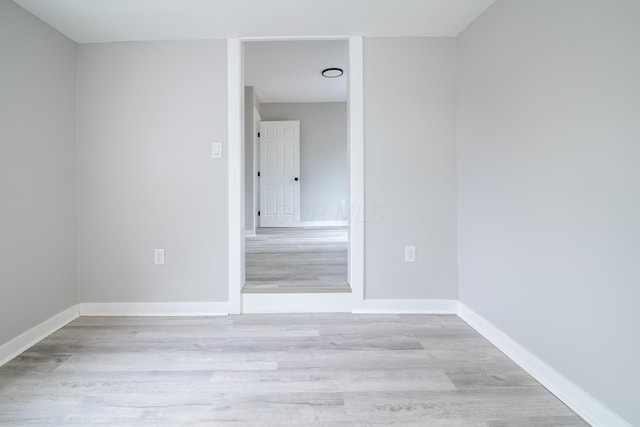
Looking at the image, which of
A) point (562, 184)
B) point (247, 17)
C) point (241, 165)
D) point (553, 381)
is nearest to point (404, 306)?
point (553, 381)

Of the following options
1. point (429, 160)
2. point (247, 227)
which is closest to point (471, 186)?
point (429, 160)

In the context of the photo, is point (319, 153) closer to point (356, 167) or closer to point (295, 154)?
point (295, 154)

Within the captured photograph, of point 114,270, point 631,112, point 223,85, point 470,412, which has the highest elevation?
point 223,85

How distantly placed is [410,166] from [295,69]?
285cm

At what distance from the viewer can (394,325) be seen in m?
2.14

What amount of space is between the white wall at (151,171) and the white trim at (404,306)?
110cm

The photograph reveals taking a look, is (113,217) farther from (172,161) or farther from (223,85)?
(223,85)

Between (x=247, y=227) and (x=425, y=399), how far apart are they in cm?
434

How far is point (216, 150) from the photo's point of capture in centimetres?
231

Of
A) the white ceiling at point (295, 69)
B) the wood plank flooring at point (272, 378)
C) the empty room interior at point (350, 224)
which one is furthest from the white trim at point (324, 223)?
the wood plank flooring at point (272, 378)

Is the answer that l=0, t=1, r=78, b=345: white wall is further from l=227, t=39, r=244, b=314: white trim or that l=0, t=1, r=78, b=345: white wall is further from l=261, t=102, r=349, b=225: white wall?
l=261, t=102, r=349, b=225: white wall

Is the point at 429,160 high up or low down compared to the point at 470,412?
up

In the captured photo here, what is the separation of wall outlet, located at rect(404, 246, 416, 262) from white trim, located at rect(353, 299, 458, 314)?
1.02 feet

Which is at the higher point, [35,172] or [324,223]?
[35,172]
